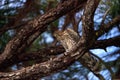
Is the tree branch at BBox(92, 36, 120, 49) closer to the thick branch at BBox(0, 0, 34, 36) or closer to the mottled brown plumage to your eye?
the mottled brown plumage

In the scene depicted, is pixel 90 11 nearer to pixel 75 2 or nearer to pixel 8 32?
pixel 75 2

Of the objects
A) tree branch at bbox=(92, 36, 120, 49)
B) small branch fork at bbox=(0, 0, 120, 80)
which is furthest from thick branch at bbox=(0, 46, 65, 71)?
tree branch at bbox=(92, 36, 120, 49)

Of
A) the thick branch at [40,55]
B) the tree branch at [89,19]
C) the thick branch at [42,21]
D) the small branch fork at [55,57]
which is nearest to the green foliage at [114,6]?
the small branch fork at [55,57]

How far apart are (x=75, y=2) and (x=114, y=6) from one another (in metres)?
0.25

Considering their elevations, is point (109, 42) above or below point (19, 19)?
below

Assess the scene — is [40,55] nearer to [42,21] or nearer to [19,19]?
[19,19]

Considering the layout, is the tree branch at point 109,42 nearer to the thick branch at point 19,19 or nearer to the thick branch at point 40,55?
the thick branch at point 40,55

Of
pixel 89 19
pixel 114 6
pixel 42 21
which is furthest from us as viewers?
pixel 114 6

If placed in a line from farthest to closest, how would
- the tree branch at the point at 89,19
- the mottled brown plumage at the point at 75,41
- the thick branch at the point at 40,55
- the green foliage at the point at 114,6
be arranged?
1. the thick branch at the point at 40,55
2. the green foliage at the point at 114,6
3. the mottled brown plumage at the point at 75,41
4. the tree branch at the point at 89,19

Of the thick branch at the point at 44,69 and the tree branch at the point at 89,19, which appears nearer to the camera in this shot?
the tree branch at the point at 89,19

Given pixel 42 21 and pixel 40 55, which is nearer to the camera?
pixel 42 21

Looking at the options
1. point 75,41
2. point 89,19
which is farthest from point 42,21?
point 89,19

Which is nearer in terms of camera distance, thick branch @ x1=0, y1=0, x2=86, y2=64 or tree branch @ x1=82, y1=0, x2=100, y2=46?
tree branch @ x1=82, y1=0, x2=100, y2=46

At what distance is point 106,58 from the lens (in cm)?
136
